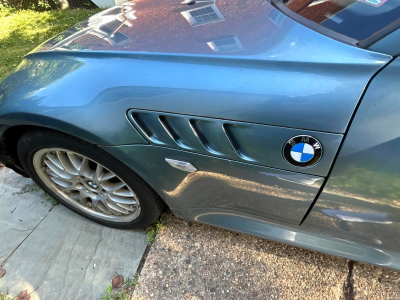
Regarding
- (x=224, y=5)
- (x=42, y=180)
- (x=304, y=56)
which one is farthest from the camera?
(x=42, y=180)

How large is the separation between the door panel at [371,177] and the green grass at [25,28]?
14.3 ft

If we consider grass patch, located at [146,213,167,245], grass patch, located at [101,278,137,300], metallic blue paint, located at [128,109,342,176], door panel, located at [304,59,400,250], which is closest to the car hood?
metallic blue paint, located at [128,109,342,176]

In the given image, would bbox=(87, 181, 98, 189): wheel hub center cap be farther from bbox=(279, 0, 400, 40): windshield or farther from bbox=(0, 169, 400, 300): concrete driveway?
bbox=(279, 0, 400, 40): windshield

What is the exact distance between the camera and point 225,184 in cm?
132

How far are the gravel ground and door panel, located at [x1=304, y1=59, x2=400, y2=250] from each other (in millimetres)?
517

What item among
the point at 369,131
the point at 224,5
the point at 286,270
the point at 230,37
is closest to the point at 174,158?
the point at 230,37

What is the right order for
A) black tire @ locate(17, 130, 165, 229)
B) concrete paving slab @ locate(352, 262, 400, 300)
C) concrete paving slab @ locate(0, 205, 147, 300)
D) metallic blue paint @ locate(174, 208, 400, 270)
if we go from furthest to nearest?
concrete paving slab @ locate(0, 205, 147, 300) → concrete paving slab @ locate(352, 262, 400, 300) → black tire @ locate(17, 130, 165, 229) → metallic blue paint @ locate(174, 208, 400, 270)

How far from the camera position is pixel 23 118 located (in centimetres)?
149

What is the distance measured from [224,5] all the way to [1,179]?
220 cm

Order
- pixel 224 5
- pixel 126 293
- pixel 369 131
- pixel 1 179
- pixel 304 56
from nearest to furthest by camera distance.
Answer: pixel 369 131, pixel 304 56, pixel 224 5, pixel 126 293, pixel 1 179

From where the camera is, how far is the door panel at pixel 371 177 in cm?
95

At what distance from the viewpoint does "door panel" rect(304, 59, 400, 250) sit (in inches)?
37.5

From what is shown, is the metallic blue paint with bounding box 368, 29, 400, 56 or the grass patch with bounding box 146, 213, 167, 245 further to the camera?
the grass patch with bounding box 146, 213, 167, 245

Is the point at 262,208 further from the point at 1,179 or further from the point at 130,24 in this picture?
the point at 1,179
